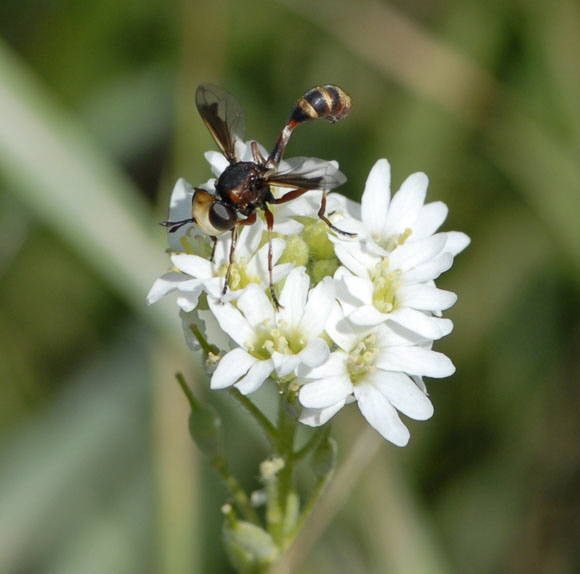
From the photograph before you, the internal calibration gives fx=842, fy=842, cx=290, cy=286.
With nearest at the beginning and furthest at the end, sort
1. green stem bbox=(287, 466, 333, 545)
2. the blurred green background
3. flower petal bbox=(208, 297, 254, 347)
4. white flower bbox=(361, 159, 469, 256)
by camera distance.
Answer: flower petal bbox=(208, 297, 254, 347) → green stem bbox=(287, 466, 333, 545) → white flower bbox=(361, 159, 469, 256) → the blurred green background

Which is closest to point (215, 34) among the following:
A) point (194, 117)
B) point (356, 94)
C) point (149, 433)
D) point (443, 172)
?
point (194, 117)

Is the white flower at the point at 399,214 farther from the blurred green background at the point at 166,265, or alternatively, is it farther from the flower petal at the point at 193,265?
the blurred green background at the point at 166,265

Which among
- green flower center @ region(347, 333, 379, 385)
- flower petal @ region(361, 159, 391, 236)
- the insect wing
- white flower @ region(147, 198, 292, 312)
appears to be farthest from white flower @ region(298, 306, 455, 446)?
the insect wing

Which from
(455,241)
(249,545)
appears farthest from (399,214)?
(249,545)

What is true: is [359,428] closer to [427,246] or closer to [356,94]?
[427,246]

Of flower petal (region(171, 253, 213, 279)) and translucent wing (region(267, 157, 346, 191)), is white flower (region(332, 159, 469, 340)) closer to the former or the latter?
translucent wing (region(267, 157, 346, 191))

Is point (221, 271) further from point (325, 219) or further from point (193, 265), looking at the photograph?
point (325, 219)
